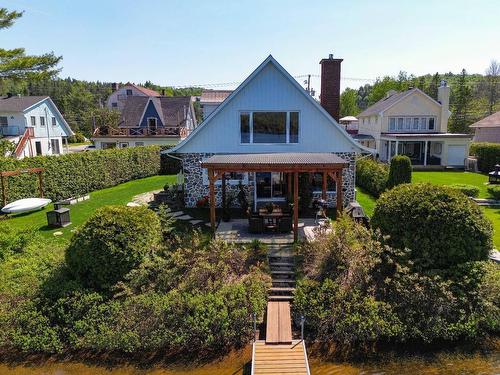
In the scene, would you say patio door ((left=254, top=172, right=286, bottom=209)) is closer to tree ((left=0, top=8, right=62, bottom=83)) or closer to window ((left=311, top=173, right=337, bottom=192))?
window ((left=311, top=173, right=337, bottom=192))

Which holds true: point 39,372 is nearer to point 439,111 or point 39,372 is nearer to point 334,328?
point 334,328

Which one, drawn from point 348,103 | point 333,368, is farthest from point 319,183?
point 348,103

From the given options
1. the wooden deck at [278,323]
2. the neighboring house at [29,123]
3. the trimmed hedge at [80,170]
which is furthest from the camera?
the neighboring house at [29,123]

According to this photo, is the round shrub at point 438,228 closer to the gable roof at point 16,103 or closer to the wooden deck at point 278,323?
the wooden deck at point 278,323

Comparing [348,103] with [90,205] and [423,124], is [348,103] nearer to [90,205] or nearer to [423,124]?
[423,124]

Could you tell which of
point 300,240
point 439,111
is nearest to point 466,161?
point 439,111

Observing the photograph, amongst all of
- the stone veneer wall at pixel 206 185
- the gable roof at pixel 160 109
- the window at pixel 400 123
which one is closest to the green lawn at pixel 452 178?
the window at pixel 400 123

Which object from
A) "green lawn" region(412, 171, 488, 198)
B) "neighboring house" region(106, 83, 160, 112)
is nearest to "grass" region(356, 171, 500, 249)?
"green lawn" region(412, 171, 488, 198)
